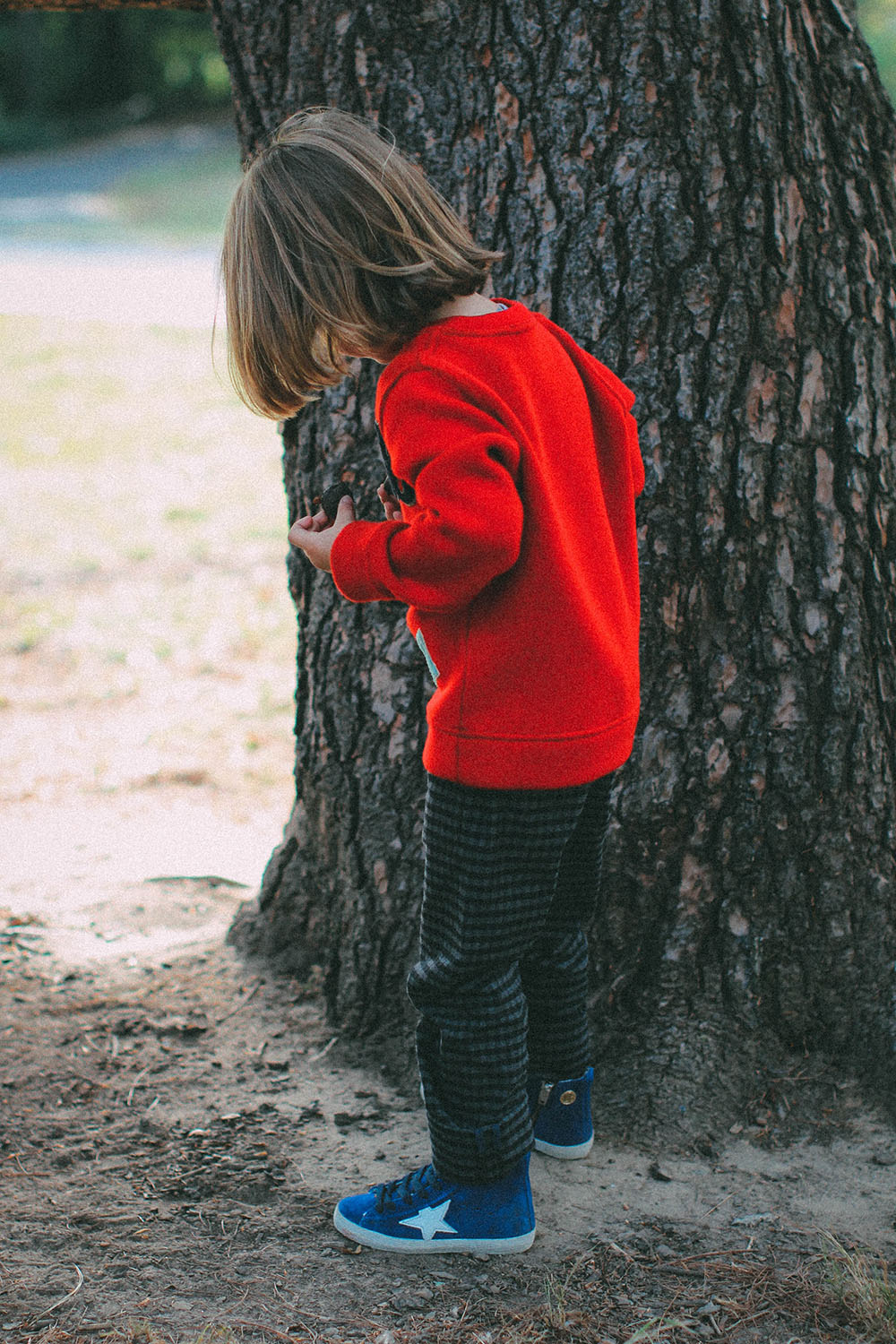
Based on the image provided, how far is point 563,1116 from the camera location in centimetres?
231

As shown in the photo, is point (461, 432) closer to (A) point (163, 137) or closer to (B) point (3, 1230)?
(B) point (3, 1230)

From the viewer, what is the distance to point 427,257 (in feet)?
5.80

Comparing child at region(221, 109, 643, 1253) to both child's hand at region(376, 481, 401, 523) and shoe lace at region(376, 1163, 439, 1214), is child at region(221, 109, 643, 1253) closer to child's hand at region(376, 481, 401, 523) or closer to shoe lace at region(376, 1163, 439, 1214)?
child's hand at region(376, 481, 401, 523)

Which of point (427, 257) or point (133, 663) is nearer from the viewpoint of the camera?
point (427, 257)

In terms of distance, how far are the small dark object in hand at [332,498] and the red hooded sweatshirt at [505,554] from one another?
0.29 feet

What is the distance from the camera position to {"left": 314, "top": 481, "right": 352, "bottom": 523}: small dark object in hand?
1.93 m

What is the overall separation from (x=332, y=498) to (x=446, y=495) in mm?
346

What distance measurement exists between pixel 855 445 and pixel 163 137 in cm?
2237

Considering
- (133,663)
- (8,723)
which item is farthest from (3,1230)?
(133,663)

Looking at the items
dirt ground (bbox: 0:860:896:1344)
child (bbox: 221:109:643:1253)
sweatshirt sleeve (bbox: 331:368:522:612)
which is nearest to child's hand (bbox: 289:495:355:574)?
child (bbox: 221:109:643:1253)

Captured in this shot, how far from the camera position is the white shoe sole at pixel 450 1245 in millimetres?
2064

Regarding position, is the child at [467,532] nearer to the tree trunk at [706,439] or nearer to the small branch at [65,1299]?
the tree trunk at [706,439]

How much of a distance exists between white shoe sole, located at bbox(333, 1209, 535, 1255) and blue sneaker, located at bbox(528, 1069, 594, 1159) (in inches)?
10.0

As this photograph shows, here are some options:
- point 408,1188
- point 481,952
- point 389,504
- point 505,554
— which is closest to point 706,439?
point 389,504
